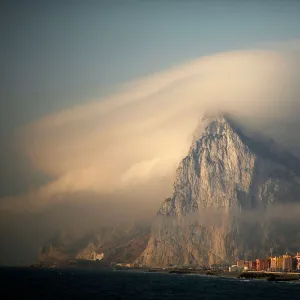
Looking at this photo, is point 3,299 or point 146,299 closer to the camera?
point 3,299

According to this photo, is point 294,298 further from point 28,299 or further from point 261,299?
point 28,299

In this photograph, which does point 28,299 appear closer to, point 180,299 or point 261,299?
point 180,299

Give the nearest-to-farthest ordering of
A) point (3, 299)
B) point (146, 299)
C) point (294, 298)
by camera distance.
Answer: point (3, 299)
point (146, 299)
point (294, 298)

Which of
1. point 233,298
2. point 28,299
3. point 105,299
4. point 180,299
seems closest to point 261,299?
point 233,298

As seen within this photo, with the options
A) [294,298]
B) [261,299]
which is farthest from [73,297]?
[294,298]

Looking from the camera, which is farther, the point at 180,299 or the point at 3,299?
the point at 180,299


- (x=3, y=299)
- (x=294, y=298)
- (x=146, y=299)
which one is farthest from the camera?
(x=294, y=298)

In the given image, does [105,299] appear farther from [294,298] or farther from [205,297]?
[294,298]

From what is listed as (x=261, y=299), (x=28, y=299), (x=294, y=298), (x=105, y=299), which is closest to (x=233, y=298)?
(x=261, y=299)
